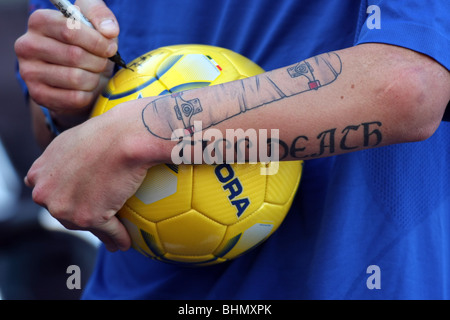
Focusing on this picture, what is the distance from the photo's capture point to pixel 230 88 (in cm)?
110

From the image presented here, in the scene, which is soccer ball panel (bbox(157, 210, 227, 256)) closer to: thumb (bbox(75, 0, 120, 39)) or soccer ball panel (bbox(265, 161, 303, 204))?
soccer ball panel (bbox(265, 161, 303, 204))

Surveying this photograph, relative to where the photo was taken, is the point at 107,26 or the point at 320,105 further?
the point at 107,26

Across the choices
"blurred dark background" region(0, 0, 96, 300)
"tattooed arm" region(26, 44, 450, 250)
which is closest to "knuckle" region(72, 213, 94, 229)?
"tattooed arm" region(26, 44, 450, 250)

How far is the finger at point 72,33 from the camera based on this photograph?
4.09 ft

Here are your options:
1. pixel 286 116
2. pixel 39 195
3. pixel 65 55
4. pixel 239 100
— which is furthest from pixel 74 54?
pixel 286 116

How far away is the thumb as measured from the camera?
4.10 feet

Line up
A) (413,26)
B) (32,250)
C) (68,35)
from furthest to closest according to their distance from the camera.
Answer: (32,250) → (68,35) → (413,26)

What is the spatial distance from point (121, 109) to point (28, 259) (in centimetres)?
275

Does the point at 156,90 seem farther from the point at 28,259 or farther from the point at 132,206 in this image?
the point at 28,259

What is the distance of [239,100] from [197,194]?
0.23 m

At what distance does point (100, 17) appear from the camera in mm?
1273

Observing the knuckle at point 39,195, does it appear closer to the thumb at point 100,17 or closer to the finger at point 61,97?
the finger at point 61,97

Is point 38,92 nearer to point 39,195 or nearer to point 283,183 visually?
point 39,195

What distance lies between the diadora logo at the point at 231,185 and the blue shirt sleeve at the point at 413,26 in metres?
0.39
